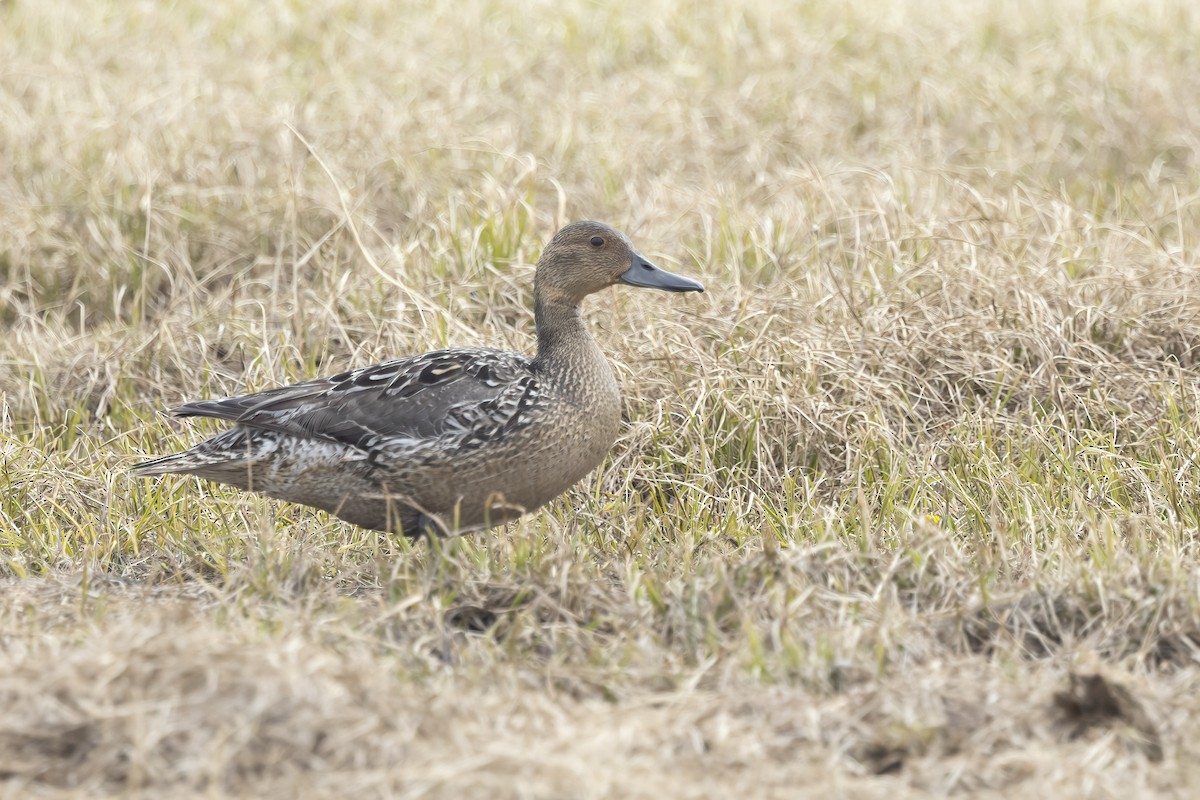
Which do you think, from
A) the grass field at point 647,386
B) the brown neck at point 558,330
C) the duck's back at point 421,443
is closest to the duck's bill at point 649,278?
the brown neck at point 558,330

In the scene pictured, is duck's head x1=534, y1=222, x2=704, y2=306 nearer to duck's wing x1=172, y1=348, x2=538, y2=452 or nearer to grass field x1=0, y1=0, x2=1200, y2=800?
duck's wing x1=172, y1=348, x2=538, y2=452

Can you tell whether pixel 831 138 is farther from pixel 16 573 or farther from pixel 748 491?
pixel 16 573

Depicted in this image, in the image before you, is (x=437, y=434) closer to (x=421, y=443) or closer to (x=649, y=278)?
(x=421, y=443)

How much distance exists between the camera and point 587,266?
466 centimetres

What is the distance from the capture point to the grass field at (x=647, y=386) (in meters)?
3.20

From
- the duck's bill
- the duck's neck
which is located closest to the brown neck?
the duck's neck

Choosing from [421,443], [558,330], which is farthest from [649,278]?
[421,443]

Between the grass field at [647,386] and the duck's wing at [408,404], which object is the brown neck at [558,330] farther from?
the grass field at [647,386]

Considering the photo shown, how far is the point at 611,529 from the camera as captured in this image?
4785mm

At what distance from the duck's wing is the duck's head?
252mm

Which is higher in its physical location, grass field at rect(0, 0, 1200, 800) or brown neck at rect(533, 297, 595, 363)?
brown neck at rect(533, 297, 595, 363)

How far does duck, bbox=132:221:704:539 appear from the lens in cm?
432

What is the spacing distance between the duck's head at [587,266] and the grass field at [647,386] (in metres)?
0.68

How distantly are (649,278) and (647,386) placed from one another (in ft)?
2.59
